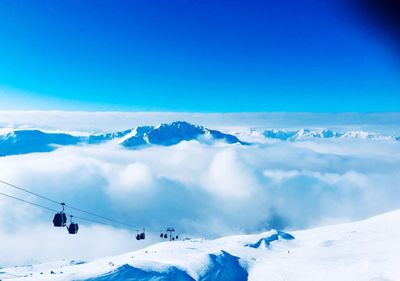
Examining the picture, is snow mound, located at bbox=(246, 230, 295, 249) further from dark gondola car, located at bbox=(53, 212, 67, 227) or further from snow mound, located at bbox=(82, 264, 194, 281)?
dark gondola car, located at bbox=(53, 212, 67, 227)

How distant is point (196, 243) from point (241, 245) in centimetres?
1093

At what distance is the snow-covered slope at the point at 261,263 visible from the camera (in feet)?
185

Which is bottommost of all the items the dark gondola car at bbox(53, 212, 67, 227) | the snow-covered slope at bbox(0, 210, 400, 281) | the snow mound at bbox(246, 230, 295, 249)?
the snow mound at bbox(246, 230, 295, 249)

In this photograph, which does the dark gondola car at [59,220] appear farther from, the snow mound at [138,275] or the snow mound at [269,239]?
the snow mound at [269,239]

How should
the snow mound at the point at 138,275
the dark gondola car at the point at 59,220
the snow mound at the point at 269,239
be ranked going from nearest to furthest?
the dark gondola car at the point at 59,220
the snow mound at the point at 138,275
the snow mound at the point at 269,239

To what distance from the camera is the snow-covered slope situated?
185ft

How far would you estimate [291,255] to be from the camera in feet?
263

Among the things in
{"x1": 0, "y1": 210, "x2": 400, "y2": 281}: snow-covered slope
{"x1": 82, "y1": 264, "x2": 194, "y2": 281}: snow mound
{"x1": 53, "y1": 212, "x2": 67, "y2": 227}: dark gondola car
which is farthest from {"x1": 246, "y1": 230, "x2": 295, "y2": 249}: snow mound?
{"x1": 53, "y1": 212, "x2": 67, "y2": 227}: dark gondola car

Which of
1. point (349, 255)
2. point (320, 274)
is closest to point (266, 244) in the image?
point (349, 255)

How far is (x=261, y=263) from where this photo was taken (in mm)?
72438

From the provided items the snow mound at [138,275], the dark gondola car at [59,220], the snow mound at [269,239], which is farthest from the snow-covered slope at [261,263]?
the dark gondola car at [59,220]

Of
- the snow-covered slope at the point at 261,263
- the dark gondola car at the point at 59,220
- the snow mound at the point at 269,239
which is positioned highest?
the dark gondola car at the point at 59,220

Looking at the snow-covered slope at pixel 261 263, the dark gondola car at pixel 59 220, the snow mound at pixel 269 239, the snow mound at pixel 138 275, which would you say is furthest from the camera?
the snow mound at pixel 269 239

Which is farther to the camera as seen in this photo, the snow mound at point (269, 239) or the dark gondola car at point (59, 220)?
the snow mound at point (269, 239)
